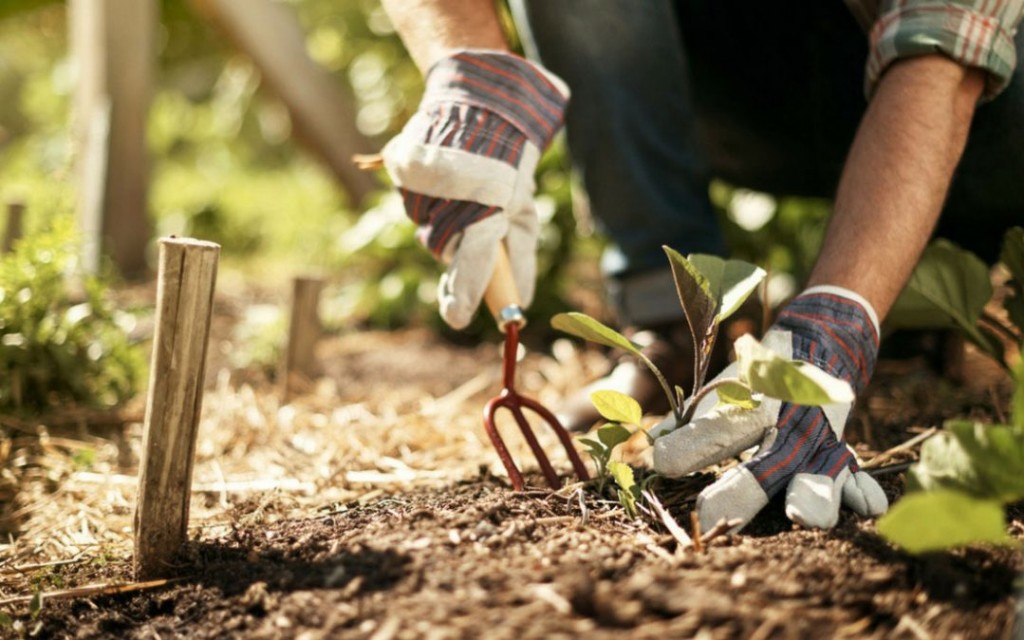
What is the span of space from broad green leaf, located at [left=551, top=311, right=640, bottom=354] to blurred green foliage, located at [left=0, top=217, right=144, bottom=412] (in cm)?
98

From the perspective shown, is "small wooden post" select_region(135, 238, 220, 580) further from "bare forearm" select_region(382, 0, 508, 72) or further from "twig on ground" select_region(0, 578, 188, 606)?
"bare forearm" select_region(382, 0, 508, 72)

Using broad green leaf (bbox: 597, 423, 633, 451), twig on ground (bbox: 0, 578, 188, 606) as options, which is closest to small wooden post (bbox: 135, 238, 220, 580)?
twig on ground (bbox: 0, 578, 188, 606)

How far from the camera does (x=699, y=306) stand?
3.59ft

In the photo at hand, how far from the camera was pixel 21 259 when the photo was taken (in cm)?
158

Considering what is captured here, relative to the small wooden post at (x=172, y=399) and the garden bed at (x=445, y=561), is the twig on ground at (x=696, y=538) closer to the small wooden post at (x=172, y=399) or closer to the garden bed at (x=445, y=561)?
the garden bed at (x=445, y=561)

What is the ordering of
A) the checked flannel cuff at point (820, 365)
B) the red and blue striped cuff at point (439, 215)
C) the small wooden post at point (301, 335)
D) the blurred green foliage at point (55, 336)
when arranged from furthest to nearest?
the small wooden post at point (301, 335), the blurred green foliage at point (55, 336), the red and blue striped cuff at point (439, 215), the checked flannel cuff at point (820, 365)

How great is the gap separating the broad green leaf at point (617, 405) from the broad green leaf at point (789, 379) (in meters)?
0.17

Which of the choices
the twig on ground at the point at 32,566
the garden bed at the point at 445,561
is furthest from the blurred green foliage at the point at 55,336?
the twig on ground at the point at 32,566

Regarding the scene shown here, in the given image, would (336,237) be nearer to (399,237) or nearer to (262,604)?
(399,237)

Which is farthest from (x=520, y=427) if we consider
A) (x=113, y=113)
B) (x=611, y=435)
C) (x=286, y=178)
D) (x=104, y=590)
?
(x=286, y=178)

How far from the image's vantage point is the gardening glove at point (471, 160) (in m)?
1.25

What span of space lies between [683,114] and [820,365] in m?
0.88

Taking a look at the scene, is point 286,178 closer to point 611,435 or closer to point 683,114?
point 683,114

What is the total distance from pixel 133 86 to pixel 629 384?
1.94 m
